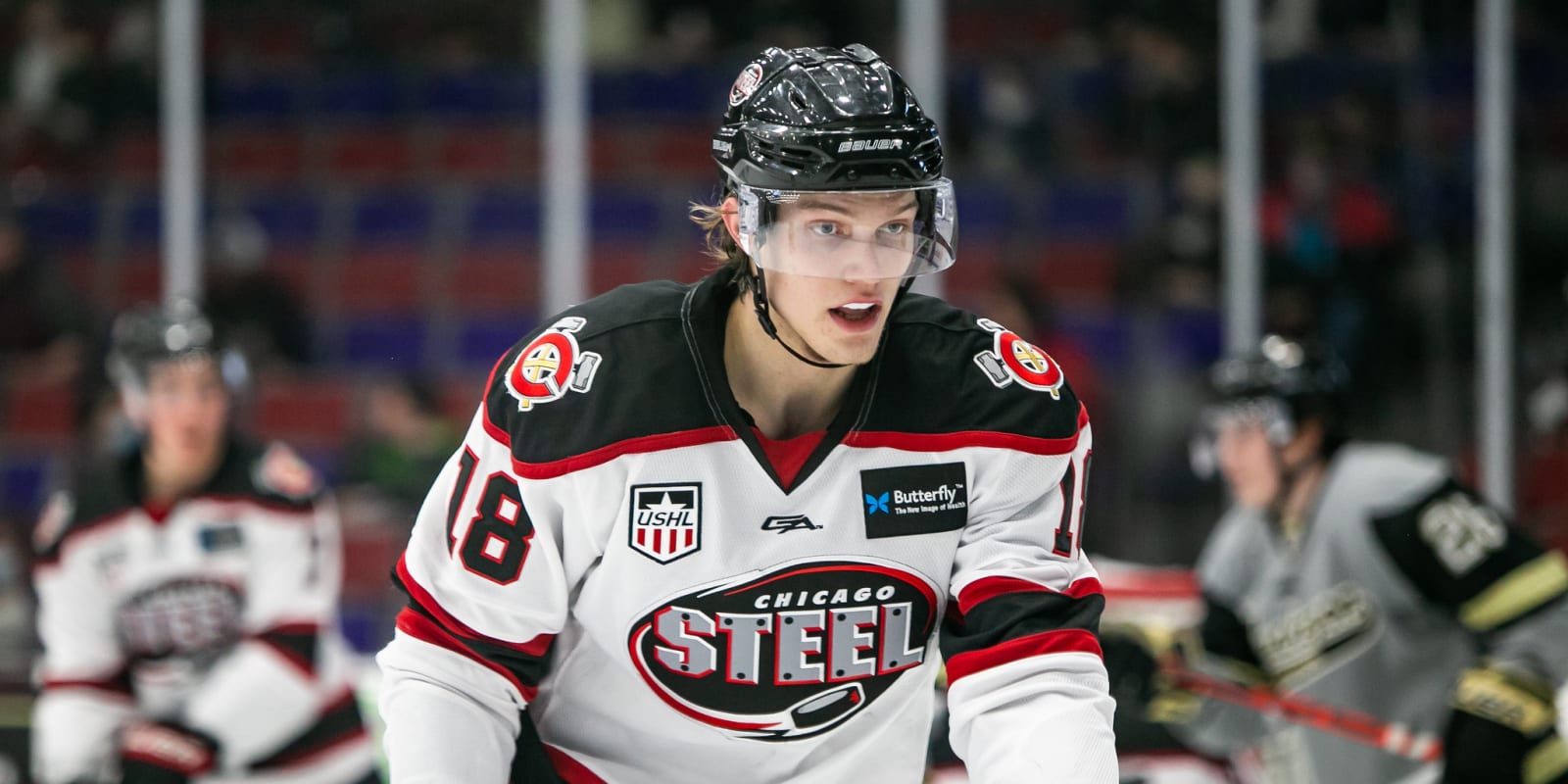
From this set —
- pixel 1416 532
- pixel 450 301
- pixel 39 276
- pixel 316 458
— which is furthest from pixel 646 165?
pixel 1416 532

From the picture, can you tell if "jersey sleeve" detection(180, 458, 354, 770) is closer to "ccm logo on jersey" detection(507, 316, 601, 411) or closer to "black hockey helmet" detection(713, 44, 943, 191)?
"ccm logo on jersey" detection(507, 316, 601, 411)

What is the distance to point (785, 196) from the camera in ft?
5.88

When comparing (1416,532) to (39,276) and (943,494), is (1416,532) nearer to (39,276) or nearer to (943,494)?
(943,494)

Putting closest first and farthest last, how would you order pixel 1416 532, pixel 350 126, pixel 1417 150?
pixel 1416 532, pixel 1417 150, pixel 350 126

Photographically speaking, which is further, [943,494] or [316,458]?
[316,458]

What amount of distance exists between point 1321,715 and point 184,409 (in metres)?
2.23

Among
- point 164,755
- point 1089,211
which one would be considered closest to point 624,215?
point 1089,211

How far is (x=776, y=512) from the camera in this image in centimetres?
183

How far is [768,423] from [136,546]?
188 centimetres

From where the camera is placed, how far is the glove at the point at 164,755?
2812 millimetres

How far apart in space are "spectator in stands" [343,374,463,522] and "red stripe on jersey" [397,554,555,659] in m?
3.67

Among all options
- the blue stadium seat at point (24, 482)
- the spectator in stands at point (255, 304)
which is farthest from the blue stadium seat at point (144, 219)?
the blue stadium seat at point (24, 482)

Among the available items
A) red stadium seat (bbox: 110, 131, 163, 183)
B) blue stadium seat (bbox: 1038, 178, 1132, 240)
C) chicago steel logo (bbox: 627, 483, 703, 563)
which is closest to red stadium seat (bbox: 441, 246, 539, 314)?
red stadium seat (bbox: 110, 131, 163, 183)

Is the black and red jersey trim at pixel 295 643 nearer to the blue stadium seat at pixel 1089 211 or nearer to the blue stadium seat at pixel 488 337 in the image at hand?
the blue stadium seat at pixel 488 337
